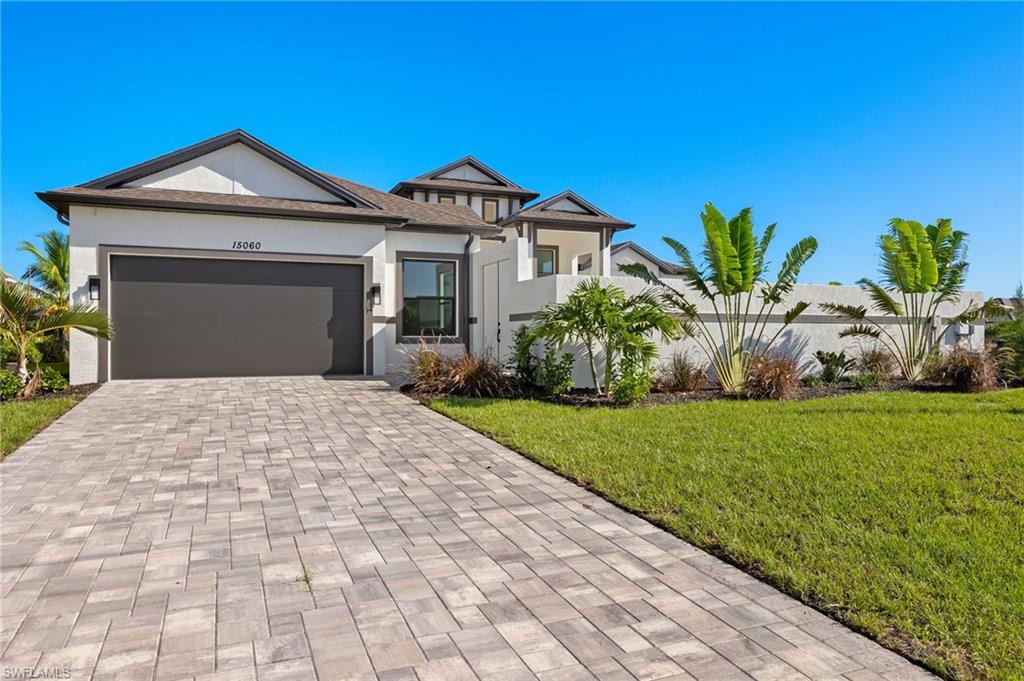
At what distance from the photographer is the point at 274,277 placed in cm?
1397

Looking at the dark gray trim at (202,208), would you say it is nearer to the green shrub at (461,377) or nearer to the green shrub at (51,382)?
the green shrub at (51,382)

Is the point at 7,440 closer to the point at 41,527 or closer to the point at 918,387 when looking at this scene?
the point at 41,527

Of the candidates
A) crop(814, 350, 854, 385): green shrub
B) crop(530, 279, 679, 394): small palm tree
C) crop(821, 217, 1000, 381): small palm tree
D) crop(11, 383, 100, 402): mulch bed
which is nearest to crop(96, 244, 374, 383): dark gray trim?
crop(11, 383, 100, 402): mulch bed

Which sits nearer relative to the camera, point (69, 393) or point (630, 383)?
point (630, 383)

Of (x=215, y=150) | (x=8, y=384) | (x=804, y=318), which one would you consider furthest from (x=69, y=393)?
(x=804, y=318)

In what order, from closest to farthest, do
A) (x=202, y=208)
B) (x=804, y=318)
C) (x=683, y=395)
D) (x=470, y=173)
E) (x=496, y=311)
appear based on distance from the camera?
1. (x=683, y=395)
2. (x=202, y=208)
3. (x=804, y=318)
4. (x=496, y=311)
5. (x=470, y=173)

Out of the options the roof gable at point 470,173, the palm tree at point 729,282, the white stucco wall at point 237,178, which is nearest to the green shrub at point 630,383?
the palm tree at point 729,282

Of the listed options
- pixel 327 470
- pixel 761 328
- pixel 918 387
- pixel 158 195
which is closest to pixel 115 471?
pixel 327 470

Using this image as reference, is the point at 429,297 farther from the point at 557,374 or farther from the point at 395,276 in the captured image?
the point at 557,374

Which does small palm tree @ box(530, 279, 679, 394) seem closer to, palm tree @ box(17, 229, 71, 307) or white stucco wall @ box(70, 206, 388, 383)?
white stucco wall @ box(70, 206, 388, 383)

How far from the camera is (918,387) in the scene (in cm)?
1243

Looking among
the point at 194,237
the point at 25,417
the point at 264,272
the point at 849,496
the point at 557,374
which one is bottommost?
the point at 849,496

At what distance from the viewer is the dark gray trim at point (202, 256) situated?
12.6 metres

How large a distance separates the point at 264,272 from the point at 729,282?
32.5 feet
